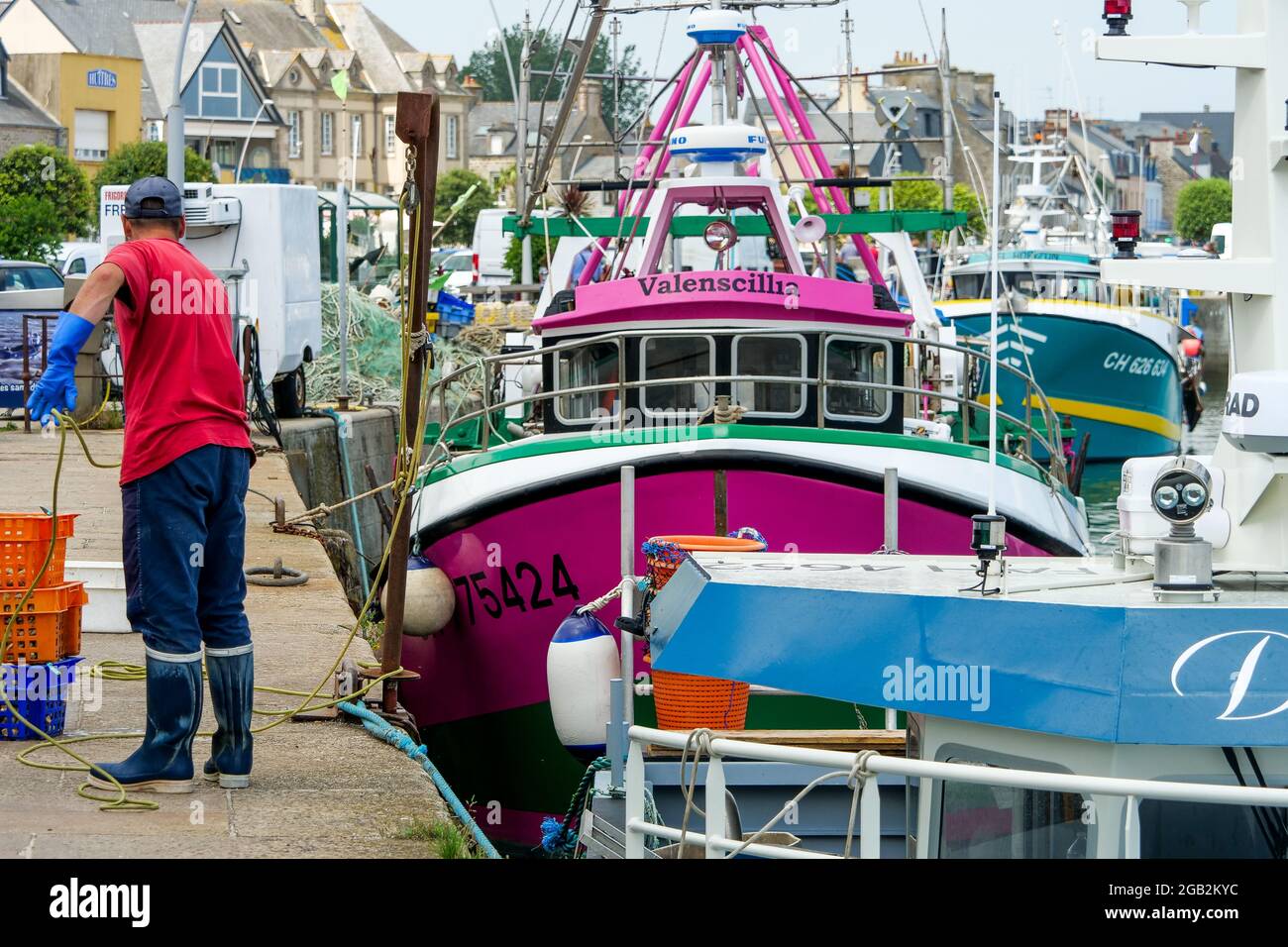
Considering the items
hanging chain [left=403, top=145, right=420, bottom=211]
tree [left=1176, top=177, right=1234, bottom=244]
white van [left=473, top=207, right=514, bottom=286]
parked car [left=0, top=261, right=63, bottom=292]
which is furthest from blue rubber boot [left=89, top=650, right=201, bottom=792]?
tree [left=1176, top=177, right=1234, bottom=244]

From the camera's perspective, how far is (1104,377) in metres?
32.0

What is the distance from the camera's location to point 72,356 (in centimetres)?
555

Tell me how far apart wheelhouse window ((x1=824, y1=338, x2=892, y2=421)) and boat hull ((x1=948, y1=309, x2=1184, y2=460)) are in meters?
19.6

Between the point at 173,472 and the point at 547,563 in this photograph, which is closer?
the point at 173,472

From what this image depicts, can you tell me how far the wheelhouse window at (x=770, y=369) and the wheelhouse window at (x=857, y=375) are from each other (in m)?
0.19

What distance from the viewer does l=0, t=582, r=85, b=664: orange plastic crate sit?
22.2 ft

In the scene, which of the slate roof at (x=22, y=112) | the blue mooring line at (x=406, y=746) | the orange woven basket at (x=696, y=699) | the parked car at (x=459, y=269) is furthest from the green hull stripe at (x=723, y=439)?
the slate roof at (x=22, y=112)

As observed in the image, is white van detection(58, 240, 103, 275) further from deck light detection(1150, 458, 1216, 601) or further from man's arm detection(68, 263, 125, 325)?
deck light detection(1150, 458, 1216, 601)

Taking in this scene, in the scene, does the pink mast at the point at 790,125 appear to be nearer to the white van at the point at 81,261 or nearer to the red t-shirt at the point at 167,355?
the red t-shirt at the point at 167,355

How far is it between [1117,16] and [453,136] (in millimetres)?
85467

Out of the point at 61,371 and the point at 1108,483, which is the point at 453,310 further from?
the point at 61,371

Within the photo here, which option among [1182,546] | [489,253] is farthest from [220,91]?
[1182,546]

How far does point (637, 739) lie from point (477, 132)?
318 feet
